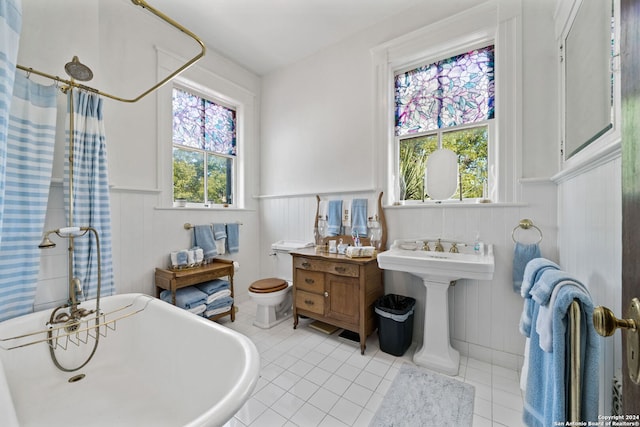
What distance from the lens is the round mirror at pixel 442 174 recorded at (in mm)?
2188

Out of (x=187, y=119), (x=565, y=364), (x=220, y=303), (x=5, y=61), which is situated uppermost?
(x=187, y=119)

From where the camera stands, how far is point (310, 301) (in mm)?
2408

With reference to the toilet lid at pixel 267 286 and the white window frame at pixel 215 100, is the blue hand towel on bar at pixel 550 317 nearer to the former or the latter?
the toilet lid at pixel 267 286

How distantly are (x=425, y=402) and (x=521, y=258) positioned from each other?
1204 mm

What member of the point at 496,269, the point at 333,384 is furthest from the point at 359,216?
the point at 333,384

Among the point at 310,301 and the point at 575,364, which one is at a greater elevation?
the point at 575,364

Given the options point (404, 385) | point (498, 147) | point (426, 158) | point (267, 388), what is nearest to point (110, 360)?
point (267, 388)

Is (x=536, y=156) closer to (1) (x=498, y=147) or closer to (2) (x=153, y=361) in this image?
(1) (x=498, y=147)

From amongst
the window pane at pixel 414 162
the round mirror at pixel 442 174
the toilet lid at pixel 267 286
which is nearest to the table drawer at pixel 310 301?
the toilet lid at pixel 267 286

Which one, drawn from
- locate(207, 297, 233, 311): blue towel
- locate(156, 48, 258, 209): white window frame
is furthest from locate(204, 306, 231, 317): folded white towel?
locate(156, 48, 258, 209): white window frame

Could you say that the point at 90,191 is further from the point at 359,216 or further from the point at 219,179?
the point at 359,216

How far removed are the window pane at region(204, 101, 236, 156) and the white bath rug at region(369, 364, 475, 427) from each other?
119 inches

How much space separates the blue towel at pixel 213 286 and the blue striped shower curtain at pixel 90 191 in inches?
29.6

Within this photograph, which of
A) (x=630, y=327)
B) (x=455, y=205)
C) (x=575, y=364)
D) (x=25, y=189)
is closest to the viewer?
(x=630, y=327)
